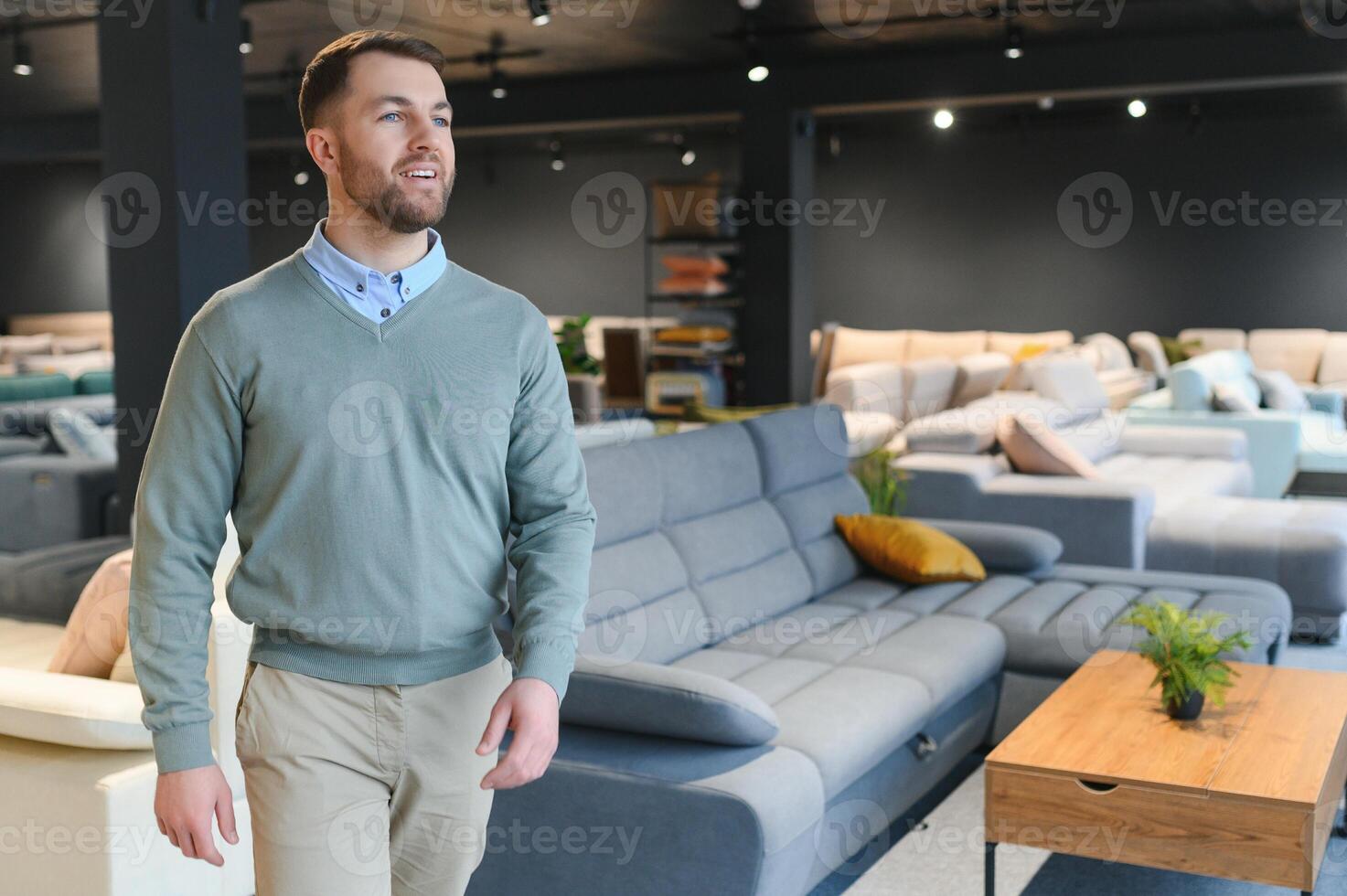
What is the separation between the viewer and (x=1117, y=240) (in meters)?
12.5

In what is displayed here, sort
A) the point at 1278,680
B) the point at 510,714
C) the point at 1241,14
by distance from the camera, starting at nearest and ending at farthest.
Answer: the point at 510,714
the point at 1278,680
the point at 1241,14

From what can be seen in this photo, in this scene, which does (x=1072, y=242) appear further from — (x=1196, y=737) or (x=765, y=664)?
(x=1196, y=737)

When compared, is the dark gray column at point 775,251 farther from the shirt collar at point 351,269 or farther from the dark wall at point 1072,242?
the shirt collar at point 351,269

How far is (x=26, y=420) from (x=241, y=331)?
20.5 ft

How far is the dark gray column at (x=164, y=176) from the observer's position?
426cm

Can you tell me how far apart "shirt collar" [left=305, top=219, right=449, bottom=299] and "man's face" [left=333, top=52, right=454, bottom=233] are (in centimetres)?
6

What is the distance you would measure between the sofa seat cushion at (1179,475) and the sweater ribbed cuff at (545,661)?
475cm

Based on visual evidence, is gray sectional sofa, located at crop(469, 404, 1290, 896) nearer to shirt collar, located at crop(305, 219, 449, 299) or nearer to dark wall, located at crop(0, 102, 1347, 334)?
shirt collar, located at crop(305, 219, 449, 299)

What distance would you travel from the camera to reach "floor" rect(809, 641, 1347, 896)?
125 inches

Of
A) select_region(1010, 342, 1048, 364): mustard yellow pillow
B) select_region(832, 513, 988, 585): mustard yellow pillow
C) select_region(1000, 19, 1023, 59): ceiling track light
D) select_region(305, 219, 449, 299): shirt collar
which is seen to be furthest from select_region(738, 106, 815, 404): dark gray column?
select_region(305, 219, 449, 299): shirt collar

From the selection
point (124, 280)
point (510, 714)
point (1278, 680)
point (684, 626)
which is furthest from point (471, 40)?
point (510, 714)

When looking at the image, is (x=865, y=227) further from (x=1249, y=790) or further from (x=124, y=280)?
(x=1249, y=790)

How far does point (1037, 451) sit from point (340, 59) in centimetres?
462

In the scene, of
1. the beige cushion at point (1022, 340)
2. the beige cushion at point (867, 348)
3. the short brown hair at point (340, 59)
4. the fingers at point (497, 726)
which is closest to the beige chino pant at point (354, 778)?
the fingers at point (497, 726)
